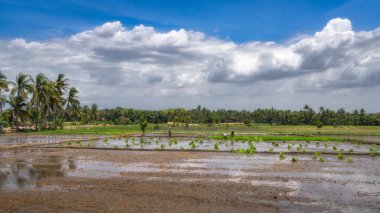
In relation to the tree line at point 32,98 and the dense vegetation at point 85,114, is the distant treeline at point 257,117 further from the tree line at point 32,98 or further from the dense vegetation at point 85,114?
the tree line at point 32,98

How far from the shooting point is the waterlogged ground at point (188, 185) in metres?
12.0

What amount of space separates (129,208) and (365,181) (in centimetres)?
1079

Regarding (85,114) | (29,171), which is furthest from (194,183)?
(85,114)

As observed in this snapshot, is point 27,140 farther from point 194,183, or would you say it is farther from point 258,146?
point 194,183

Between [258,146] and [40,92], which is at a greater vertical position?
[40,92]

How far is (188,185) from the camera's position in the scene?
15328 millimetres

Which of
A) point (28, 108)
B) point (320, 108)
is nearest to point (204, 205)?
point (28, 108)

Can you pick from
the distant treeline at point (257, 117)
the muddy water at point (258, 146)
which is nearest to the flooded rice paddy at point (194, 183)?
the muddy water at point (258, 146)

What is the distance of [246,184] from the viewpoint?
1554 cm

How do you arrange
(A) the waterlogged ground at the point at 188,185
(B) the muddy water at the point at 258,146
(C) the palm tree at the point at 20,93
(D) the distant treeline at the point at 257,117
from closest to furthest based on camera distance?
(A) the waterlogged ground at the point at 188,185, (B) the muddy water at the point at 258,146, (C) the palm tree at the point at 20,93, (D) the distant treeline at the point at 257,117

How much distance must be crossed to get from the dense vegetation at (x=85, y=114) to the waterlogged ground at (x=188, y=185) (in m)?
37.4

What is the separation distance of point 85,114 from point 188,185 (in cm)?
9847

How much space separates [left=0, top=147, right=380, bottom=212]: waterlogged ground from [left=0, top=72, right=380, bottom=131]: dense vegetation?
37399 millimetres

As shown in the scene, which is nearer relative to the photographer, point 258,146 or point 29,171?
point 29,171
